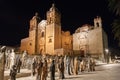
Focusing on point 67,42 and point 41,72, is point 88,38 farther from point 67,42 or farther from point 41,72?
point 41,72

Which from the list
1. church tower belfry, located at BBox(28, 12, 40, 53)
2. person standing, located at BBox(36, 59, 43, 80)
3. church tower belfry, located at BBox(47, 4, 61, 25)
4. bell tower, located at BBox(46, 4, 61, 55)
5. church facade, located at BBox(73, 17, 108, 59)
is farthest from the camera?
church tower belfry, located at BBox(28, 12, 40, 53)

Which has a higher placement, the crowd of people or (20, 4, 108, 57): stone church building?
(20, 4, 108, 57): stone church building

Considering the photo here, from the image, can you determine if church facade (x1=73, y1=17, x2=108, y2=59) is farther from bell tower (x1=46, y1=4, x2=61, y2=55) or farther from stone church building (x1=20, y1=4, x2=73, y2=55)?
bell tower (x1=46, y1=4, x2=61, y2=55)

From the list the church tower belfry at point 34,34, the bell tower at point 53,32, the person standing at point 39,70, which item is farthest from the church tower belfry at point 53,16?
the person standing at point 39,70

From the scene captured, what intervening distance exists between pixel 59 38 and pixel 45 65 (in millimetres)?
37179

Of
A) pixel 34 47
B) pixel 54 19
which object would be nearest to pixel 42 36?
pixel 34 47

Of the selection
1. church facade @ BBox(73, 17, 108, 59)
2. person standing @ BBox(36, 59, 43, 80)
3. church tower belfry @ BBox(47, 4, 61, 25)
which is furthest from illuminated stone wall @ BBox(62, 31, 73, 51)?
person standing @ BBox(36, 59, 43, 80)

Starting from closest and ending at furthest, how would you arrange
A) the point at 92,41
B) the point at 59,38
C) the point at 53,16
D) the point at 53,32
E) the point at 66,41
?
the point at 53,32, the point at 92,41, the point at 53,16, the point at 59,38, the point at 66,41

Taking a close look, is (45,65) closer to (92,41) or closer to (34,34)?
(92,41)

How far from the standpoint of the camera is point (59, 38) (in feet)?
160

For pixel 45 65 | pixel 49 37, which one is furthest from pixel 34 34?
pixel 45 65

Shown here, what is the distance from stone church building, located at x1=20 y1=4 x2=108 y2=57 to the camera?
4625cm

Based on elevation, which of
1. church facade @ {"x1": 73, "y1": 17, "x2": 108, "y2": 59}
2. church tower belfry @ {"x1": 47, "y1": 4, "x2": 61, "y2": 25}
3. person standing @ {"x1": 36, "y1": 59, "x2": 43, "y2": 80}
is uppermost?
church tower belfry @ {"x1": 47, "y1": 4, "x2": 61, "y2": 25}

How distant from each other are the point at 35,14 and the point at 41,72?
4684 centimetres
